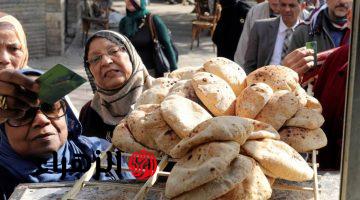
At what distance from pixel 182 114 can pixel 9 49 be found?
178 cm

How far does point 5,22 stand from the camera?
3551 millimetres

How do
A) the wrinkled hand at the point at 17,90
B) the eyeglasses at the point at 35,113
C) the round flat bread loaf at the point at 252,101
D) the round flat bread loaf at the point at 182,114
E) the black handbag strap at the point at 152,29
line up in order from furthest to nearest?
the black handbag strap at the point at 152,29
the eyeglasses at the point at 35,113
the wrinkled hand at the point at 17,90
the round flat bread loaf at the point at 252,101
the round flat bread loaf at the point at 182,114

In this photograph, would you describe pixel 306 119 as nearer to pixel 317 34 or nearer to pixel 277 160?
pixel 277 160

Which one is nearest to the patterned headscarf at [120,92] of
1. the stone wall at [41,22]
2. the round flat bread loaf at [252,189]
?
the round flat bread loaf at [252,189]

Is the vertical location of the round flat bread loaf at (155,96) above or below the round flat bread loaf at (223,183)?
above

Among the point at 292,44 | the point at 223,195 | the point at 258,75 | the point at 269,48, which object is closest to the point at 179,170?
the point at 223,195

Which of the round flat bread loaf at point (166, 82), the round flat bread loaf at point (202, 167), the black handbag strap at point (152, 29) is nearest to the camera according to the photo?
the round flat bread loaf at point (202, 167)

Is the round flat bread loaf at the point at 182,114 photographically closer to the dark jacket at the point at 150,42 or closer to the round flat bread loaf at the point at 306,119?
the round flat bread loaf at the point at 306,119

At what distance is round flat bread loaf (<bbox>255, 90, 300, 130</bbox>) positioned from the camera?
6.91 feet

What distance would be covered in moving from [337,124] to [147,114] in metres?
1.14

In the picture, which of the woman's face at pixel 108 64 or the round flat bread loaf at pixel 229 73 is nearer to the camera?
the round flat bread loaf at pixel 229 73

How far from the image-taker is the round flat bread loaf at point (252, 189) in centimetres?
175

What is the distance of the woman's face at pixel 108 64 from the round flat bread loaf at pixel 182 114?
1.54m

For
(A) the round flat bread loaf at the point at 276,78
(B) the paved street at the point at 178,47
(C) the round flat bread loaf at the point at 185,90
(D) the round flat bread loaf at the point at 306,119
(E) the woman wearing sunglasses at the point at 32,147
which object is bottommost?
(B) the paved street at the point at 178,47
